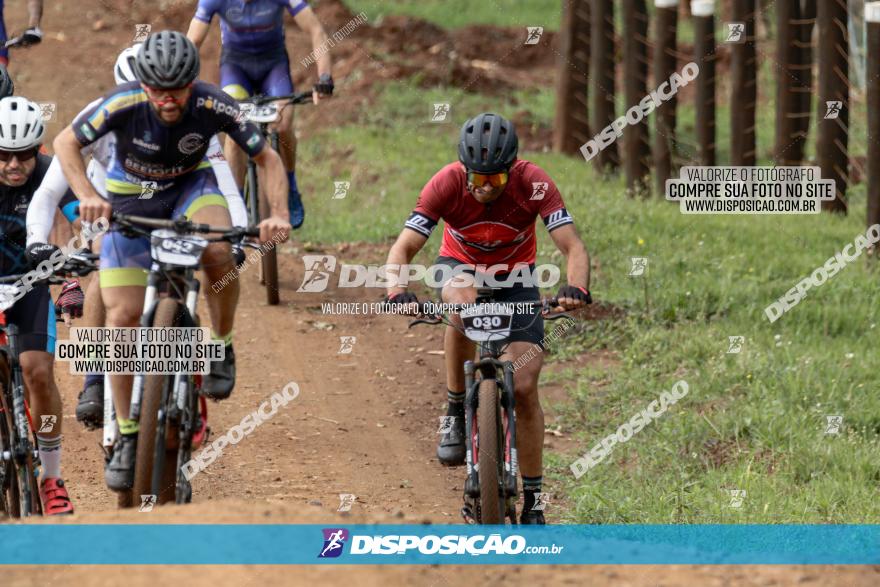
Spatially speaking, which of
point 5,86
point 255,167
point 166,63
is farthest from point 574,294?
point 255,167

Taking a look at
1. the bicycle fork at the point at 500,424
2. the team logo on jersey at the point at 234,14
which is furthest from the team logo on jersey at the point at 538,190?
the team logo on jersey at the point at 234,14

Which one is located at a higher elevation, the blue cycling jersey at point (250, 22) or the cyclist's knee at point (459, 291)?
the blue cycling jersey at point (250, 22)

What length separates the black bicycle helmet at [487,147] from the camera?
23.7ft

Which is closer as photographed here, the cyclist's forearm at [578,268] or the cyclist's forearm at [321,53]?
the cyclist's forearm at [578,268]

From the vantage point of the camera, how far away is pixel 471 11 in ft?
89.2

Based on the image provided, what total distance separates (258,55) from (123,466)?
587 cm

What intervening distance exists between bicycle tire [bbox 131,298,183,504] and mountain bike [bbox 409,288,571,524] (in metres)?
1.31

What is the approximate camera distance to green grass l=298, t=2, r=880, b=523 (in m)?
8.38

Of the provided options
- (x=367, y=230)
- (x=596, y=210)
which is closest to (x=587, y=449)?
(x=596, y=210)

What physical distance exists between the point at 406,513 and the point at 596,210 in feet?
21.2

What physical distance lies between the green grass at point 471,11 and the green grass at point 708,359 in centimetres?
986

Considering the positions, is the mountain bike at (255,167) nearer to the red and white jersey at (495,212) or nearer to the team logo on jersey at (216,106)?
the team logo on jersey at (216,106)

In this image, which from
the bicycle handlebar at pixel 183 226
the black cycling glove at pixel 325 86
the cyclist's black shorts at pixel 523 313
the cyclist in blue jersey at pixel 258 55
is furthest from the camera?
the cyclist in blue jersey at pixel 258 55

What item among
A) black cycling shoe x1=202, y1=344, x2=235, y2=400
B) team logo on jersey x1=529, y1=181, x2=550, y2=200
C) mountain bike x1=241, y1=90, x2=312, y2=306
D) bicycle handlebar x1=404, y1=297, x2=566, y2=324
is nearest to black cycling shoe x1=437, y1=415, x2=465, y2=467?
bicycle handlebar x1=404, y1=297, x2=566, y2=324
